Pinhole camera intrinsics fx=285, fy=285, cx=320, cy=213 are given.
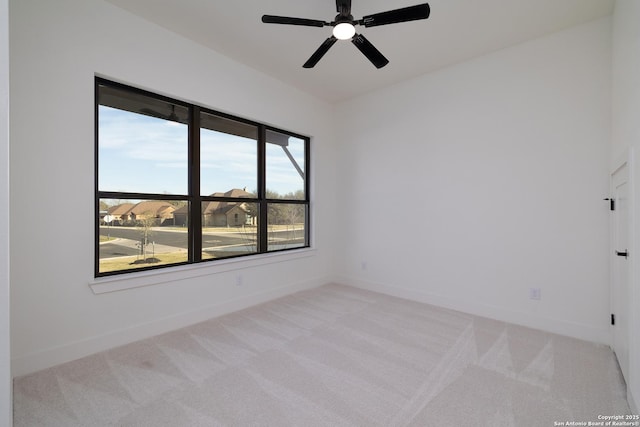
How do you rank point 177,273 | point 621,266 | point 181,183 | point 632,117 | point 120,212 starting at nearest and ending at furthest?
point 632,117, point 621,266, point 120,212, point 177,273, point 181,183

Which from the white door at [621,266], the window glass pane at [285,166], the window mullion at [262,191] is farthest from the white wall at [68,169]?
the white door at [621,266]

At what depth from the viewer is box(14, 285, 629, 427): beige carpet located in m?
1.67

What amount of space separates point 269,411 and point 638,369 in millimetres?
2105

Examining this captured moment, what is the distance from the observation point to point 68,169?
2244 millimetres

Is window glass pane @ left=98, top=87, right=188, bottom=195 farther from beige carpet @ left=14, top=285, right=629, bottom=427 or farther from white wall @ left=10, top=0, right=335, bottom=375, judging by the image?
beige carpet @ left=14, top=285, right=629, bottom=427

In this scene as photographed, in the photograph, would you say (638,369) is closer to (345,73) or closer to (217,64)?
(345,73)

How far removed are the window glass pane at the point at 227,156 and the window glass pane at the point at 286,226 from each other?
491 mm

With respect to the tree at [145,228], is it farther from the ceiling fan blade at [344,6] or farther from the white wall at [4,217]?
the ceiling fan blade at [344,6]

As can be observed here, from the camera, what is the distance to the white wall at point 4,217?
0.91 metres

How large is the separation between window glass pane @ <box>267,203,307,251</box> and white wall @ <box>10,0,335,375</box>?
1280 millimetres

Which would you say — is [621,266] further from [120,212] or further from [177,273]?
[120,212]

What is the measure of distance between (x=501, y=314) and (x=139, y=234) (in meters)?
3.83

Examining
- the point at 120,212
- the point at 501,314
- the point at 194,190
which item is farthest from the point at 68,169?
the point at 501,314

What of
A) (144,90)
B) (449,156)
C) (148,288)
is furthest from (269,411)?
(449,156)
